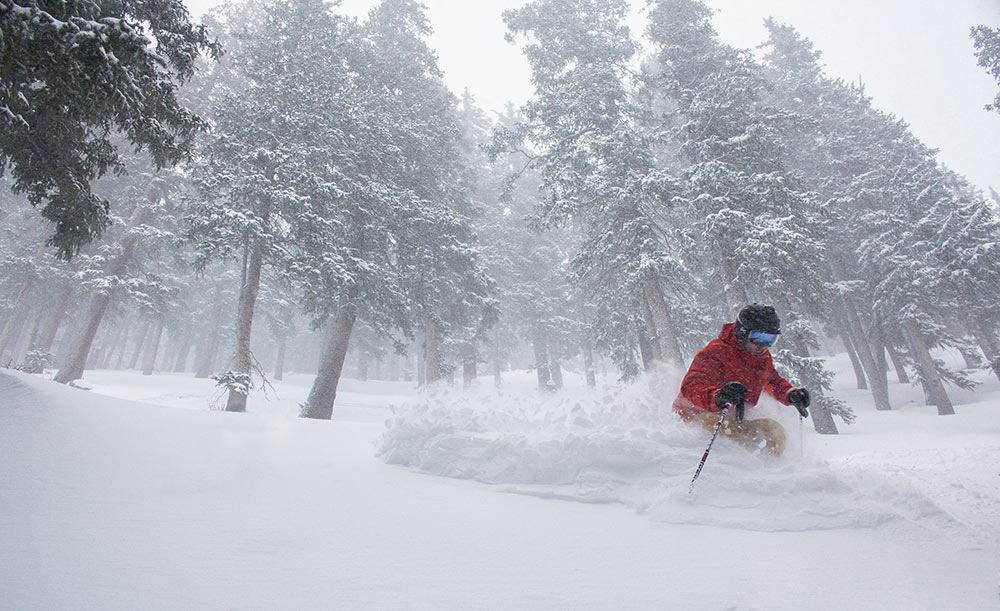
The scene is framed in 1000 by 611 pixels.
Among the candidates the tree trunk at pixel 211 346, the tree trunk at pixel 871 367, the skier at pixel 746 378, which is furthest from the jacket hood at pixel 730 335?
the tree trunk at pixel 211 346

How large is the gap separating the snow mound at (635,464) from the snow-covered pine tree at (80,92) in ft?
14.5

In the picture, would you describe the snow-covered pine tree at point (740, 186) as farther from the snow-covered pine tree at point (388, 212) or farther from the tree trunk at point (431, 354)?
the tree trunk at point (431, 354)

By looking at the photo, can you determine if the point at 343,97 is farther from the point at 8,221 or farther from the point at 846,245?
the point at 8,221

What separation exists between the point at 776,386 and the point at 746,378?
0.32 meters

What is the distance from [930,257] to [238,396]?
78.2ft

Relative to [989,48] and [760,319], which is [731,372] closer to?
[760,319]

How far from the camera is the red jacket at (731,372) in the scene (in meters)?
3.75

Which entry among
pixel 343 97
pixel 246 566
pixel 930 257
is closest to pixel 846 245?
pixel 930 257

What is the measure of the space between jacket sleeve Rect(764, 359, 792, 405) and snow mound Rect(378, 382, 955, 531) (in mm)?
287

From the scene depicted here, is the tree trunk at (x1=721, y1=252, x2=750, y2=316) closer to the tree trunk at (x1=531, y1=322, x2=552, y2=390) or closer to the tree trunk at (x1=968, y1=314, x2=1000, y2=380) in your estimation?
the tree trunk at (x1=968, y1=314, x2=1000, y2=380)

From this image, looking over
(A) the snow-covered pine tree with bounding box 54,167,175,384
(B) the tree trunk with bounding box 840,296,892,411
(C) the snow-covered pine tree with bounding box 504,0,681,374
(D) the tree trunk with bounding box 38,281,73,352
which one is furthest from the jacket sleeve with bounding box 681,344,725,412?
(D) the tree trunk with bounding box 38,281,73,352

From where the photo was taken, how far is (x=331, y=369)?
41.2 feet

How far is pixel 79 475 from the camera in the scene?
Answer: 335 cm

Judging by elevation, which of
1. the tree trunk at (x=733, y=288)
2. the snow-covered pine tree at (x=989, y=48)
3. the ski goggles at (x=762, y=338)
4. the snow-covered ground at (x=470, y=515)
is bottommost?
the snow-covered ground at (x=470, y=515)
